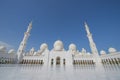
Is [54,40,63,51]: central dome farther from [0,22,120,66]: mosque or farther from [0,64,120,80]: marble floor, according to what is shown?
[0,64,120,80]: marble floor

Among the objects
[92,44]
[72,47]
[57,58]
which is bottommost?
[57,58]

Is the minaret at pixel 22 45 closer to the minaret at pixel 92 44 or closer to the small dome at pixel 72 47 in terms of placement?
the small dome at pixel 72 47


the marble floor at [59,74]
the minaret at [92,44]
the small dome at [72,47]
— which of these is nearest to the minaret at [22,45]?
the marble floor at [59,74]

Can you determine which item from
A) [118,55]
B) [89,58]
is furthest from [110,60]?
[89,58]

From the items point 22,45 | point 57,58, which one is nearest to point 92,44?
point 57,58

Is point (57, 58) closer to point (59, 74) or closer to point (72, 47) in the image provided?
point (72, 47)

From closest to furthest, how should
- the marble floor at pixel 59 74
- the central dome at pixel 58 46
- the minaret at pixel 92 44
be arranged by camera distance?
the marble floor at pixel 59 74 → the minaret at pixel 92 44 → the central dome at pixel 58 46

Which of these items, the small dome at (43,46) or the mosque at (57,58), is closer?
the mosque at (57,58)

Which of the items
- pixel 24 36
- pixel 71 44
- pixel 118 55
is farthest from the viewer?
pixel 71 44

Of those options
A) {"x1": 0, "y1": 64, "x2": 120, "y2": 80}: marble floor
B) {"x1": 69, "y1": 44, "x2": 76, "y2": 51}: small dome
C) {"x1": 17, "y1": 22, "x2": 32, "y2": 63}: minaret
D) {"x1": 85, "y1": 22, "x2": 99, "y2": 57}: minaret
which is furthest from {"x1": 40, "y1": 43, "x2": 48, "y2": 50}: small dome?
{"x1": 0, "y1": 64, "x2": 120, "y2": 80}: marble floor

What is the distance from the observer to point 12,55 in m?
22.8

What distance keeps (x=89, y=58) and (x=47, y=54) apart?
11.6 metres

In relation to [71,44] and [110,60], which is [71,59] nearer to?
[110,60]

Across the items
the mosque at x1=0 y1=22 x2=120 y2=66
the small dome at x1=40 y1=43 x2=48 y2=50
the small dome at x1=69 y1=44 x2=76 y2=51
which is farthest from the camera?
the small dome at x1=40 y1=43 x2=48 y2=50
